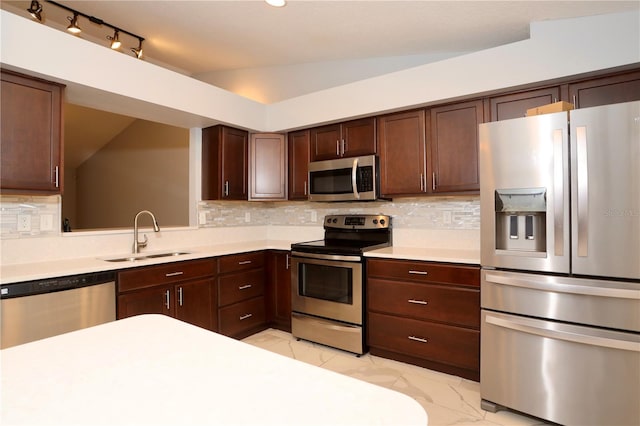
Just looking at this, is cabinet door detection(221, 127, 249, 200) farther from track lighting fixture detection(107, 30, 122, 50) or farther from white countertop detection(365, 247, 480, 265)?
white countertop detection(365, 247, 480, 265)

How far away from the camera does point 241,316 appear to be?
3.34 m

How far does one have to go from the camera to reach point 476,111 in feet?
8.89

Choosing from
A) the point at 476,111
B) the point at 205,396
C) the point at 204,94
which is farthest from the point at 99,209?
the point at 205,396

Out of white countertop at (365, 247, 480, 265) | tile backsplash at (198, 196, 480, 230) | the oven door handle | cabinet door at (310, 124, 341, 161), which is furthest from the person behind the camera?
cabinet door at (310, 124, 341, 161)

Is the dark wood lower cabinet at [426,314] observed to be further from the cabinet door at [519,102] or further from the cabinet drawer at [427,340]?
the cabinet door at [519,102]

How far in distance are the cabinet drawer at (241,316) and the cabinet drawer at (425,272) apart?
1236 millimetres

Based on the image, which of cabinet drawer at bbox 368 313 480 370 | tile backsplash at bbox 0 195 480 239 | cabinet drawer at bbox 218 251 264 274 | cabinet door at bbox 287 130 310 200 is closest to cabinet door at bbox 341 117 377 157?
cabinet door at bbox 287 130 310 200

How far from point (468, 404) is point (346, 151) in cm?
223

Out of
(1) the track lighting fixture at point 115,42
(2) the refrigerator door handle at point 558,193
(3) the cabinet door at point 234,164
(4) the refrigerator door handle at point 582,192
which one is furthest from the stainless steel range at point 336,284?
(1) the track lighting fixture at point 115,42

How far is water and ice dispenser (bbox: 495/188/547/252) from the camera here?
2.02 meters

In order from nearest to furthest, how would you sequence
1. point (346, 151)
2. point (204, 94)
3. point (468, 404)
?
point (468, 404) → point (204, 94) → point (346, 151)

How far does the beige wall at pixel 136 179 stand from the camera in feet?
15.7

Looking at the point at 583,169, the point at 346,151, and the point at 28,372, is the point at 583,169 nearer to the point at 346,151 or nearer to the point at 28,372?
the point at 346,151

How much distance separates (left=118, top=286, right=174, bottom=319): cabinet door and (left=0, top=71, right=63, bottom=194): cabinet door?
85 centimetres
